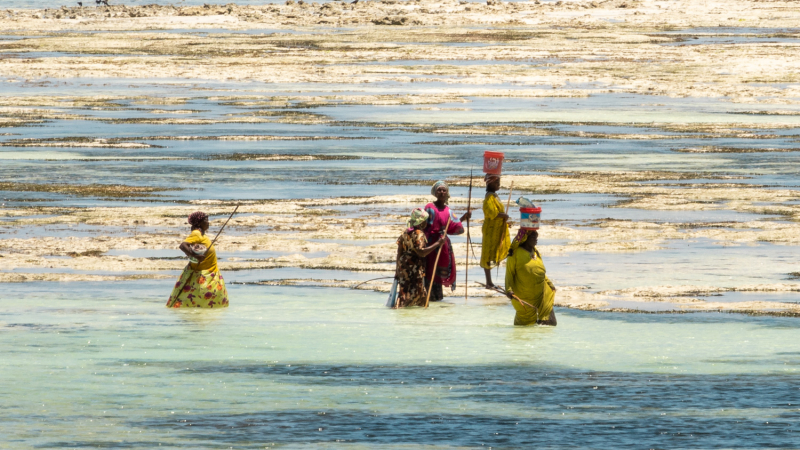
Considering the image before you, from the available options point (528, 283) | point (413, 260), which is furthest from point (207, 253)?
point (528, 283)

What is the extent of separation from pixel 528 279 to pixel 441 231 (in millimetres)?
1478

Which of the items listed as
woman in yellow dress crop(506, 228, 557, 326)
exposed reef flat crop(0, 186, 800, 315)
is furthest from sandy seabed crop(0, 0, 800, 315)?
woman in yellow dress crop(506, 228, 557, 326)

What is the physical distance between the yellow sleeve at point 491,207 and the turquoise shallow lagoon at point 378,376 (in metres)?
0.82

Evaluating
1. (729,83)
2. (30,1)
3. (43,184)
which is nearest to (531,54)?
(729,83)

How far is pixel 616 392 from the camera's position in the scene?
9.38 metres

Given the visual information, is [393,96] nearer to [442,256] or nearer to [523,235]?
[442,256]

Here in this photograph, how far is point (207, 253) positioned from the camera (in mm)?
11820

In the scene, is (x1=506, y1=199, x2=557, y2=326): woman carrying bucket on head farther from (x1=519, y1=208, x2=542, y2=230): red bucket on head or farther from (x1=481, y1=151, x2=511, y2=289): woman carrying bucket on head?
(x1=481, y1=151, x2=511, y2=289): woman carrying bucket on head

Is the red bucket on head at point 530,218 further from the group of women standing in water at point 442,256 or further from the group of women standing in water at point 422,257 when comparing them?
the group of women standing in water at point 422,257

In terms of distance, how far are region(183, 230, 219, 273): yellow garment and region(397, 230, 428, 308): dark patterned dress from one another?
1.52 meters

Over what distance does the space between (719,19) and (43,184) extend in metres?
50.7

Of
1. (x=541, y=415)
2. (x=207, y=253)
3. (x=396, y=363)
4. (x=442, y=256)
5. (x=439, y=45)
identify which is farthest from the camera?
(x=439, y=45)

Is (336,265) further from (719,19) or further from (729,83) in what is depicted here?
(719,19)

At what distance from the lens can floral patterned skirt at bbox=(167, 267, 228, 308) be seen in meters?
12.2
